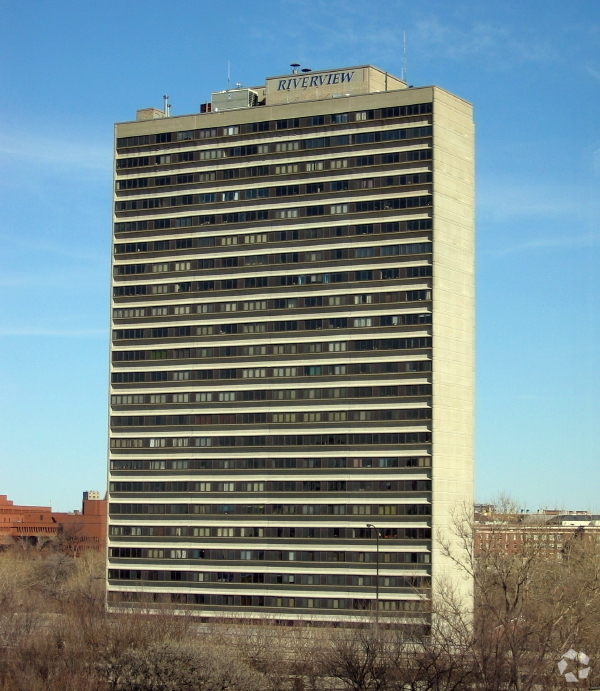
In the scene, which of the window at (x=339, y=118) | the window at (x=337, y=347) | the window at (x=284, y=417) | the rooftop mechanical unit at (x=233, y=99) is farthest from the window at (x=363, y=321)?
the rooftop mechanical unit at (x=233, y=99)

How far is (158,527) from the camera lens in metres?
186

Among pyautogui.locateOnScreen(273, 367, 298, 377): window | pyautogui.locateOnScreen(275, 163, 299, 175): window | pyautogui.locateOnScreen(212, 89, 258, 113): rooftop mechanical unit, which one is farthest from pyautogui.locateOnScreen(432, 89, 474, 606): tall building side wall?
pyautogui.locateOnScreen(212, 89, 258, 113): rooftop mechanical unit

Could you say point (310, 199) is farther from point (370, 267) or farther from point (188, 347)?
point (188, 347)

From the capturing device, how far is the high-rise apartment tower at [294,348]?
561 ft

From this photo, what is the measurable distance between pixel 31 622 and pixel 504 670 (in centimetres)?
5573

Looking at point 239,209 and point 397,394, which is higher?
→ point 239,209

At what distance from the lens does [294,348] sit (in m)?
179

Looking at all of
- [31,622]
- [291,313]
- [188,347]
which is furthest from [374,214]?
[31,622]

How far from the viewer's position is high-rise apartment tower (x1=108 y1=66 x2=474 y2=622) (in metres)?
171

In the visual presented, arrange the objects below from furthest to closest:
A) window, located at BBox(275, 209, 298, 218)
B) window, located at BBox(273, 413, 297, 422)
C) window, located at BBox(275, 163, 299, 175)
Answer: window, located at BBox(275, 163, 299, 175), window, located at BBox(275, 209, 298, 218), window, located at BBox(273, 413, 297, 422)

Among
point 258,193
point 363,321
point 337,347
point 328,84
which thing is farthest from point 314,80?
point 337,347

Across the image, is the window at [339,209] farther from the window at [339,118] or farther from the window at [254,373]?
the window at [254,373]

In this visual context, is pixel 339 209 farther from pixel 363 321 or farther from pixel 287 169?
pixel 363 321

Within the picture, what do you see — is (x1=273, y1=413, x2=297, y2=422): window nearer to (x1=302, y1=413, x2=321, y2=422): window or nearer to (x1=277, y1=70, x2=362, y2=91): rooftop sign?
(x1=302, y1=413, x2=321, y2=422): window
